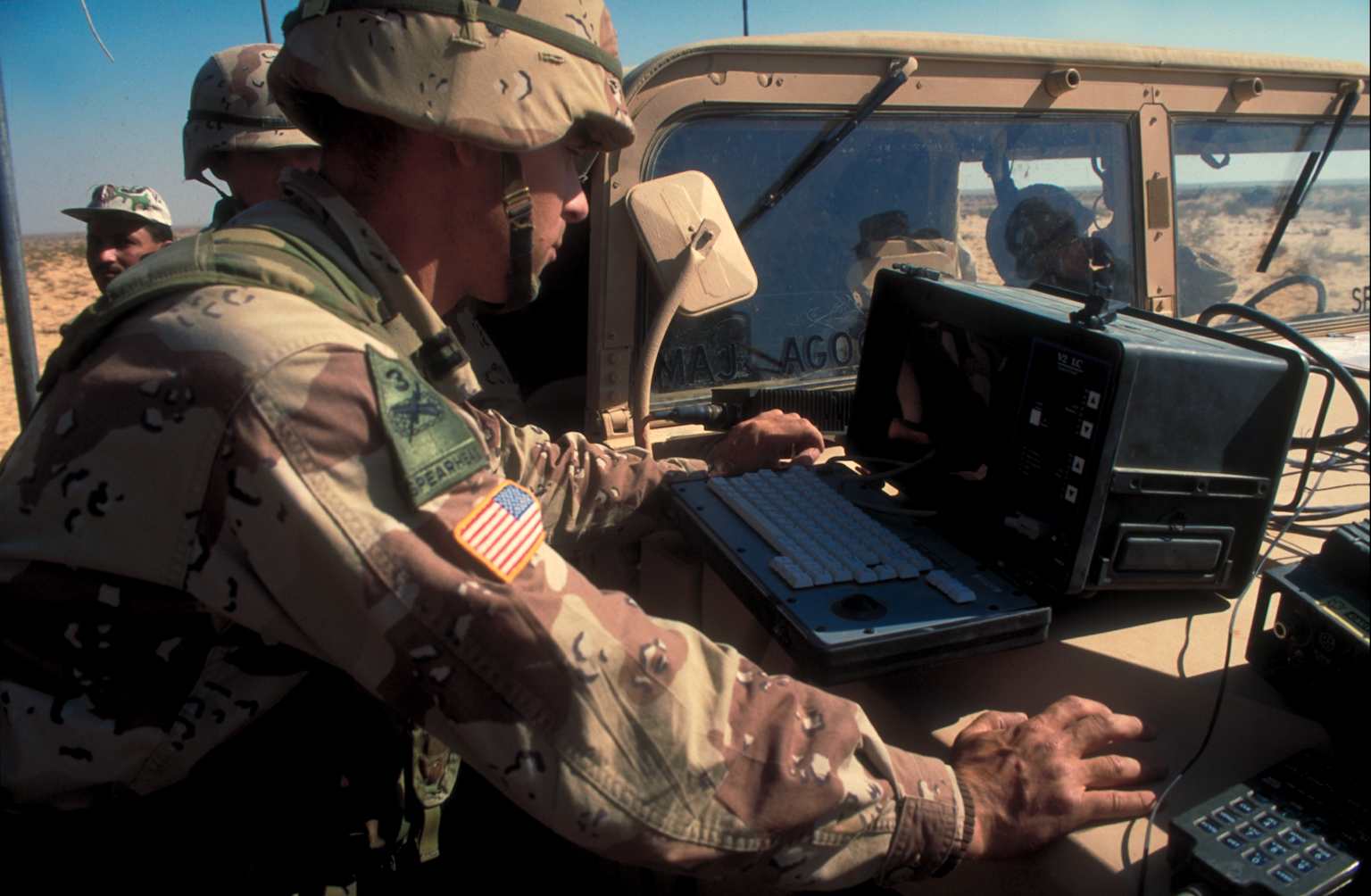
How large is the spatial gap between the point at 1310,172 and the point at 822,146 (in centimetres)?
150

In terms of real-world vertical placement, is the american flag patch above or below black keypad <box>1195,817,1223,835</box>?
above

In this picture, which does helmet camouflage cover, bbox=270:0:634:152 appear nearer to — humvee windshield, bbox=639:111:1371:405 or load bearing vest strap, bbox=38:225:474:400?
load bearing vest strap, bbox=38:225:474:400

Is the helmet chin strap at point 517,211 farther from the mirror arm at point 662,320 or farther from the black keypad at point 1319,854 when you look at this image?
the black keypad at point 1319,854

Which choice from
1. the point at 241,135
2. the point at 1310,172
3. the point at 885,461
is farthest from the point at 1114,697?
the point at 241,135

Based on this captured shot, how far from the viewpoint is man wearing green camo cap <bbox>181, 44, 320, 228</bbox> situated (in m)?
2.78

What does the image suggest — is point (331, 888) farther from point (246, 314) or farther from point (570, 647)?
point (246, 314)

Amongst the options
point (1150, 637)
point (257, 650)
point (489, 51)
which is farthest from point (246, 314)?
point (1150, 637)

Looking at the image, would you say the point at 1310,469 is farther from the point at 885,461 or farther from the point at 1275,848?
the point at 1275,848

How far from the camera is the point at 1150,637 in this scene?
1.26m

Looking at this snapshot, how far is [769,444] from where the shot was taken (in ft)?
5.82

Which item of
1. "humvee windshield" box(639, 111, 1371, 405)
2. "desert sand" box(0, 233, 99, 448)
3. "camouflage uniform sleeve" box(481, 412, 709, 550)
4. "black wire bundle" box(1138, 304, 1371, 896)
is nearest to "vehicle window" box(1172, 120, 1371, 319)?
"humvee windshield" box(639, 111, 1371, 405)

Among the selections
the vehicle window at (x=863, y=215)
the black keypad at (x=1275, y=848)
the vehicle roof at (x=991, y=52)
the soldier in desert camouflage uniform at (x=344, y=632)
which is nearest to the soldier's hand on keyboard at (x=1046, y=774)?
the soldier in desert camouflage uniform at (x=344, y=632)

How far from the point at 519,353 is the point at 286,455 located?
4.79 feet

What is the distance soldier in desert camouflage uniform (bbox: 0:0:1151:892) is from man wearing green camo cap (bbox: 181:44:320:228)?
5.60 feet
